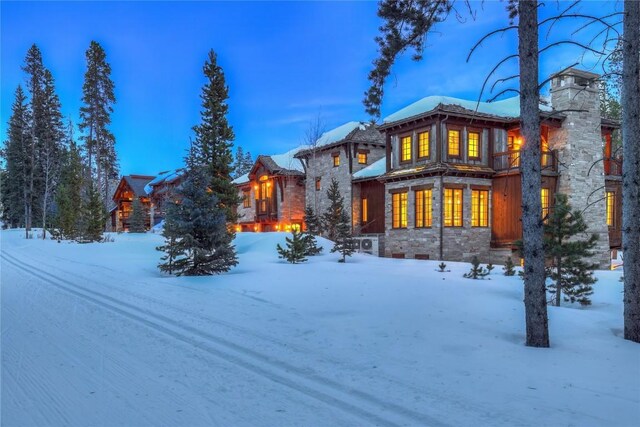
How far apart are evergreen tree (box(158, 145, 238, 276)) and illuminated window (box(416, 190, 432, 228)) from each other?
458 inches

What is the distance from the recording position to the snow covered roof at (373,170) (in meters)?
25.5

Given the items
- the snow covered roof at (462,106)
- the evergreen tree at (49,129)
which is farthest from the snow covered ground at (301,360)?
the evergreen tree at (49,129)

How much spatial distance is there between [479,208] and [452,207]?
169 cm

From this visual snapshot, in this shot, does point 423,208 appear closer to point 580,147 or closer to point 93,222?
point 580,147

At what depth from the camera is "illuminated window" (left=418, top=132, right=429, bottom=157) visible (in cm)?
2134

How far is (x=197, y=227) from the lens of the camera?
1236cm

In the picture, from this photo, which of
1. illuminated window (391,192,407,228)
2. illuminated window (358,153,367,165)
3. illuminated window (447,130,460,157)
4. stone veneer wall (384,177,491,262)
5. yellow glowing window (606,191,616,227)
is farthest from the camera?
illuminated window (358,153,367,165)

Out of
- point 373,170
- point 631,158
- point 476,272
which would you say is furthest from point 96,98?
point 631,158

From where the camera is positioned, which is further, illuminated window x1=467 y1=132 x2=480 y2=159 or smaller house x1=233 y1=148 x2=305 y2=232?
smaller house x1=233 y1=148 x2=305 y2=232

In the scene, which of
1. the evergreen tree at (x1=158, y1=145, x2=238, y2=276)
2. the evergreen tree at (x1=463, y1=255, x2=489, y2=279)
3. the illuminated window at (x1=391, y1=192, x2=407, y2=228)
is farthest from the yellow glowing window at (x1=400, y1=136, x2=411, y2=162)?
the evergreen tree at (x1=158, y1=145, x2=238, y2=276)

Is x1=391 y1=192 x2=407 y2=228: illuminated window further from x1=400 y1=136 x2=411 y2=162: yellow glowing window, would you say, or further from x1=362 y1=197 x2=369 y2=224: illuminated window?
x1=362 y1=197 x2=369 y2=224: illuminated window

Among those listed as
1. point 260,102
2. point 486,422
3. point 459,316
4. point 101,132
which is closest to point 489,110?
point 459,316

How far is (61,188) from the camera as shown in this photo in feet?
98.9

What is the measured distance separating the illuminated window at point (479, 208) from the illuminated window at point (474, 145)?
6.17 feet
